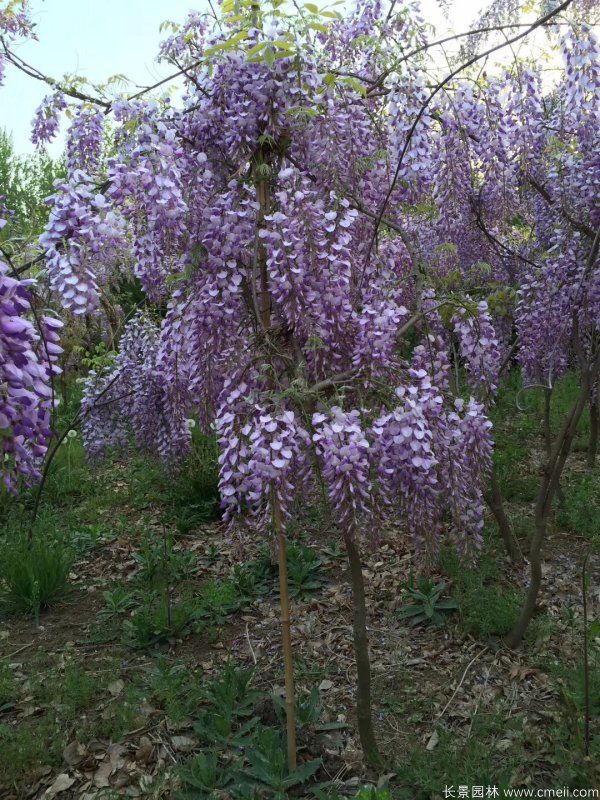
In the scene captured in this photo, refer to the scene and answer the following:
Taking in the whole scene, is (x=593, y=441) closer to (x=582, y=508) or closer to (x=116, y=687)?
(x=582, y=508)

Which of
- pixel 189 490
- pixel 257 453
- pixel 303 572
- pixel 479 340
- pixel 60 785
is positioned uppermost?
pixel 479 340

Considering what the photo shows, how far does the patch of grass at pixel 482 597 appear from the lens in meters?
3.34

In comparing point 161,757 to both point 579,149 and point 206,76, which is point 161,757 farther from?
point 579,149

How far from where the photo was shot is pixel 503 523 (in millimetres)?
3932

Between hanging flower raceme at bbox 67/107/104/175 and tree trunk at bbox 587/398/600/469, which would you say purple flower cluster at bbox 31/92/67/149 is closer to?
hanging flower raceme at bbox 67/107/104/175

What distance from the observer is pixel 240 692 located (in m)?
2.90

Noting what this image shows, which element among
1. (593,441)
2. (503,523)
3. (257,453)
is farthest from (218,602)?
(593,441)

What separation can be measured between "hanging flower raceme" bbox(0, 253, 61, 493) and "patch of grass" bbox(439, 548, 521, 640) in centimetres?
242

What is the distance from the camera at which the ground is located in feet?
8.34

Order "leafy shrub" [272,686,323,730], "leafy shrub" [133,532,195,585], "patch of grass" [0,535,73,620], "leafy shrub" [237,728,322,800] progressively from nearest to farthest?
"leafy shrub" [237,728,322,800]
"leafy shrub" [272,686,323,730]
"patch of grass" [0,535,73,620]
"leafy shrub" [133,532,195,585]

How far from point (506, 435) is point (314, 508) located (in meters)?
2.40

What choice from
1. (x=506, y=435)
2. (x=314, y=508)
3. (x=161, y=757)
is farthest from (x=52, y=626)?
(x=506, y=435)

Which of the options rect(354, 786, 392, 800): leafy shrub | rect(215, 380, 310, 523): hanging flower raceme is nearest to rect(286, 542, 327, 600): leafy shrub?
rect(215, 380, 310, 523): hanging flower raceme

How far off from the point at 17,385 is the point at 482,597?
8.77ft
